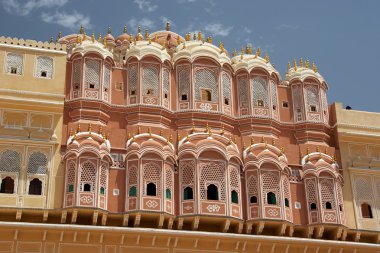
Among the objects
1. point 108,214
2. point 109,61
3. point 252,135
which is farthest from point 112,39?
point 108,214

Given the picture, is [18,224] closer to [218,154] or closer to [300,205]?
[218,154]

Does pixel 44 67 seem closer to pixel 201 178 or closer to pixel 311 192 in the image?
pixel 201 178

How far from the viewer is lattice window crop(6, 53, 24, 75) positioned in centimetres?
2228

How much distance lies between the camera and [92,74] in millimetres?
23125

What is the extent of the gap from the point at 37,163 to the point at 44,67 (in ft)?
11.9

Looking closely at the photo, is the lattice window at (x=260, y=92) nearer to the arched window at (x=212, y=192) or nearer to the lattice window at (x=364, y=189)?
the arched window at (x=212, y=192)

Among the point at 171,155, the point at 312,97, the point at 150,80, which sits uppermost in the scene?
the point at 150,80

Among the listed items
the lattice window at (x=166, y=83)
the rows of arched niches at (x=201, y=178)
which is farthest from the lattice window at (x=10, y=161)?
the lattice window at (x=166, y=83)

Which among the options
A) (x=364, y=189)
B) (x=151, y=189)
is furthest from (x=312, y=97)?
(x=151, y=189)

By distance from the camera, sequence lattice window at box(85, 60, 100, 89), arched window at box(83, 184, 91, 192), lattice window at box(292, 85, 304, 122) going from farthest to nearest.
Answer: lattice window at box(292, 85, 304, 122), lattice window at box(85, 60, 100, 89), arched window at box(83, 184, 91, 192)

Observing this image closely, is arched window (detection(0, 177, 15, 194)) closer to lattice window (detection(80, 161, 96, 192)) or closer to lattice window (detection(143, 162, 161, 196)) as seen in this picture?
lattice window (detection(80, 161, 96, 192))

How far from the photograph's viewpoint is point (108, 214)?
20.7m

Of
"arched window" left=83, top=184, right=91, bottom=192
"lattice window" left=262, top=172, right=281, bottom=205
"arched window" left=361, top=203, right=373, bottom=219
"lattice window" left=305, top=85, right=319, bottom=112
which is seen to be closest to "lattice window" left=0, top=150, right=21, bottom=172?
"arched window" left=83, top=184, right=91, bottom=192

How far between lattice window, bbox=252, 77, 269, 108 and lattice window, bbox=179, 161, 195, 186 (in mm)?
4027
